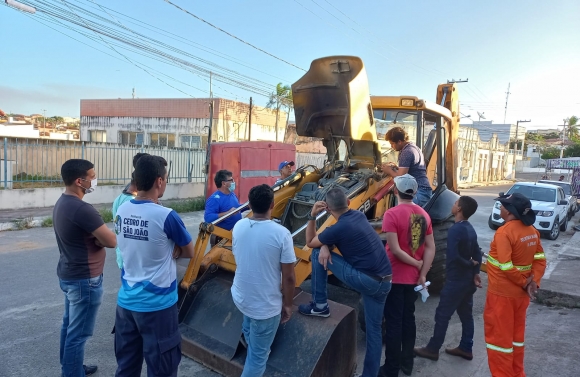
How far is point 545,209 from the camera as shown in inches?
432

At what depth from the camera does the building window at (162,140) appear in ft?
74.6

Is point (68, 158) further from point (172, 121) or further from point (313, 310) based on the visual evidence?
point (313, 310)

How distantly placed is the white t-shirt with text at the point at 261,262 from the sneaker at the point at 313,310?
541 millimetres

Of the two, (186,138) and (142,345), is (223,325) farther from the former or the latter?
(186,138)

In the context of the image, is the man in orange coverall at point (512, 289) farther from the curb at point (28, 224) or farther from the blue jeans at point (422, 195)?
the curb at point (28, 224)

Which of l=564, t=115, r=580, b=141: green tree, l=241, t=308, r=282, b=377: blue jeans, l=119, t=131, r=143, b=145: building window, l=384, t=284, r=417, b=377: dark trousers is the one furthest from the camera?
l=564, t=115, r=580, b=141: green tree

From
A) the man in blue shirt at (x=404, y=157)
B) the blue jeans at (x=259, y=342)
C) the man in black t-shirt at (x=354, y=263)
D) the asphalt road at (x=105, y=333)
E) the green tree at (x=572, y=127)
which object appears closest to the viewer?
the blue jeans at (x=259, y=342)

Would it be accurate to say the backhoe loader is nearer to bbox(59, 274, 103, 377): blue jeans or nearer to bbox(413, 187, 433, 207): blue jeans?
bbox(413, 187, 433, 207): blue jeans

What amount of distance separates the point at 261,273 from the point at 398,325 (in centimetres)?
149

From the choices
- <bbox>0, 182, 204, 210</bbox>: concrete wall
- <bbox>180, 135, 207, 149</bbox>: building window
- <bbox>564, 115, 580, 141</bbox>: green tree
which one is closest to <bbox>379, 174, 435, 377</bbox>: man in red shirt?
<bbox>0, 182, 204, 210</bbox>: concrete wall

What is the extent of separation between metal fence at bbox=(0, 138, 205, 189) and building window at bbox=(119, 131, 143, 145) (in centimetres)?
Answer: 961

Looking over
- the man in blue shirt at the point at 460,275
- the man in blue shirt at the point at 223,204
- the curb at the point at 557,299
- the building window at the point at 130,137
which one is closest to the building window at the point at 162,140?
the building window at the point at 130,137

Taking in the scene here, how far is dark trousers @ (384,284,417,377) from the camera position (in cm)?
343

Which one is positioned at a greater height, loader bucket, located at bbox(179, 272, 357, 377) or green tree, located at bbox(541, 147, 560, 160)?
green tree, located at bbox(541, 147, 560, 160)
